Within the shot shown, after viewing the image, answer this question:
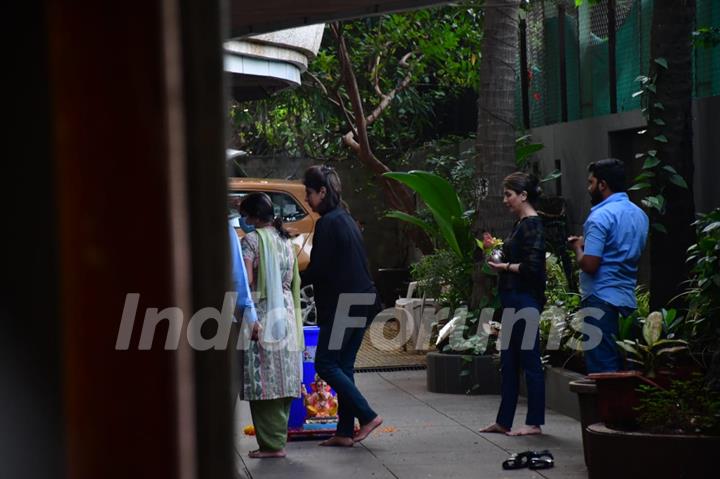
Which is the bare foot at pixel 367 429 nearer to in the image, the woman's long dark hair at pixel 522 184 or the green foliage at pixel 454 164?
the woman's long dark hair at pixel 522 184

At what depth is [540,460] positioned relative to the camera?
7.57 m

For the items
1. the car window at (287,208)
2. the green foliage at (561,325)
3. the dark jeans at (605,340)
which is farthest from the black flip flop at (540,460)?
the car window at (287,208)

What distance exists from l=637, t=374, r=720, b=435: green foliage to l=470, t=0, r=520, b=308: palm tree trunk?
5.35 meters

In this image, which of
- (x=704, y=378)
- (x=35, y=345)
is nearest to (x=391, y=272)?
(x=704, y=378)

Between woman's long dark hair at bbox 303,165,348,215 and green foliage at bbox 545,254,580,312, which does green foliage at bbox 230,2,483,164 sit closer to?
green foliage at bbox 545,254,580,312

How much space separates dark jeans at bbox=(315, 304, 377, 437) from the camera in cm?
830

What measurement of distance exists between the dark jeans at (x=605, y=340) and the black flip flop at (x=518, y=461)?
29.6 inches

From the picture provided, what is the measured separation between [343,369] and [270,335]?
67 cm

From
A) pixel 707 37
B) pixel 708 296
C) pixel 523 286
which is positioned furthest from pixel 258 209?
pixel 707 37

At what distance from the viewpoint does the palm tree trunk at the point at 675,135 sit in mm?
8383

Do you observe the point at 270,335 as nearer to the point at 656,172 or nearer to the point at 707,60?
the point at 656,172

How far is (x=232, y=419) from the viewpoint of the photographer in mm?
1802

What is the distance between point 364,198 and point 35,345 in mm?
19078

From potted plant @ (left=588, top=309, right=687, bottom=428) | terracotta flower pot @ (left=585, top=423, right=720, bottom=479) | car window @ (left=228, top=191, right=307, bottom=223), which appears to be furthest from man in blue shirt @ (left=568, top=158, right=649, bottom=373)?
car window @ (left=228, top=191, right=307, bottom=223)
